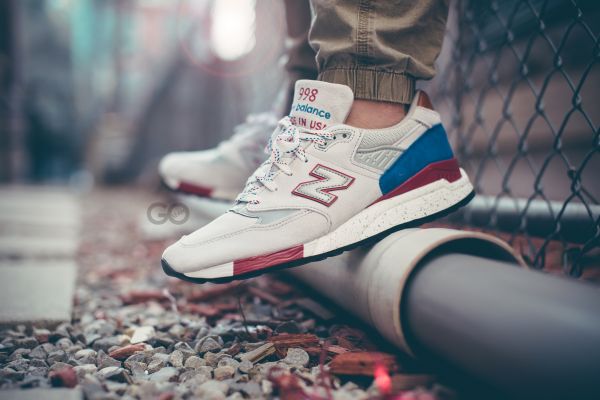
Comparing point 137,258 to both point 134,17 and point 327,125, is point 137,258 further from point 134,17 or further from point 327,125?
point 134,17

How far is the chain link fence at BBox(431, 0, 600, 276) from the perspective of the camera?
1.26 m

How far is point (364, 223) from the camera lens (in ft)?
3.28

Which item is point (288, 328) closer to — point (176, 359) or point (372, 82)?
point (176, 359)

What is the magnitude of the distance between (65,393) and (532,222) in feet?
4.80

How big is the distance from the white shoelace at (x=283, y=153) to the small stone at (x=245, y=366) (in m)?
0.32

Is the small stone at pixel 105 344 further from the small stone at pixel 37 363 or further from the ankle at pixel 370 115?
the ankle at pixel 370 115

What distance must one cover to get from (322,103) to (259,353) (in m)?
0.53

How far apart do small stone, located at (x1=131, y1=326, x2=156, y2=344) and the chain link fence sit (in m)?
A: 0.93

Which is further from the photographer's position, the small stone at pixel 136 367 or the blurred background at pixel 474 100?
the blurred background at pixel 474 100

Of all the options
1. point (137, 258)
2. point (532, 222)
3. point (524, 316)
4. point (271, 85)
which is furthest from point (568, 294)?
point (271, 85)

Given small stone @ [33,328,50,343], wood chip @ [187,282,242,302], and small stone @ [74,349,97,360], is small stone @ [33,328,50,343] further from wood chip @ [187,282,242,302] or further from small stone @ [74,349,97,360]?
wood chip @ [187,282,242,302]

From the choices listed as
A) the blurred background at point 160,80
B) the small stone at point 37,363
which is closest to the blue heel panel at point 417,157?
the small stone at point 37,363

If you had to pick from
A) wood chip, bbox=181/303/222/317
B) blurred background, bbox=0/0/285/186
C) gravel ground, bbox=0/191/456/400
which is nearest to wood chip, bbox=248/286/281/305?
gravel ground, bbox=0/191/456/400

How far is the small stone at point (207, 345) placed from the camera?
1.00 metres
